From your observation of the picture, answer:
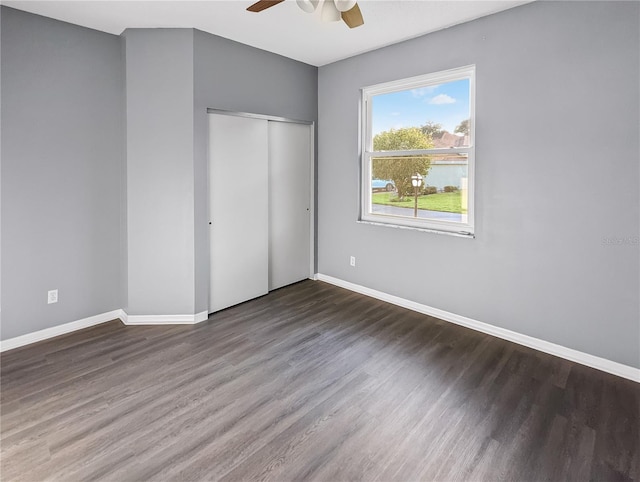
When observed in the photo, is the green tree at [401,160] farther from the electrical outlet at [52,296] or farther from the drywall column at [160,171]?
the electrical outlet at [52,296]

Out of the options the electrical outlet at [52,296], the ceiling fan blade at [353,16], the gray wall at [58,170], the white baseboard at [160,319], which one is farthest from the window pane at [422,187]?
the electrical outlet at [52,296]

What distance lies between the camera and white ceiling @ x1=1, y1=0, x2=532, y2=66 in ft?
9.11

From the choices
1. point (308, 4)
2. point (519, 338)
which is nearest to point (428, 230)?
point (519, 338)

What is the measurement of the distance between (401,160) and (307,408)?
2.68 metres

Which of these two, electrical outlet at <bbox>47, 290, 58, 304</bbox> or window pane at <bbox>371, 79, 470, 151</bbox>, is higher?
window pane at <bbox>371, 79, 470, 151</bbox>

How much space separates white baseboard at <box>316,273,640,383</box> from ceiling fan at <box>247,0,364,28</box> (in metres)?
2.63

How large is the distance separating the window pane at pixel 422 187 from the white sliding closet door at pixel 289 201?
35.8 inches

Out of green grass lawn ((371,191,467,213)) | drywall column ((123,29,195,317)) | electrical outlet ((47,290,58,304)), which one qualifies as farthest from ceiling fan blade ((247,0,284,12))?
electrical outlet ((47,290,58,304))

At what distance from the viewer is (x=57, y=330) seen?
318 centimetres

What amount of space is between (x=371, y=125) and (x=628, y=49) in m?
2.26

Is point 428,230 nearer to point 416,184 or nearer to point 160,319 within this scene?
point 416,184

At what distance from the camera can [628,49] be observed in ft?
7.87

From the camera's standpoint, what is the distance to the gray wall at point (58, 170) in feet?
9.39

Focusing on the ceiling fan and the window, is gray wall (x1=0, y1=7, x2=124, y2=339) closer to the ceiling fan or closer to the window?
the ceiling fan
